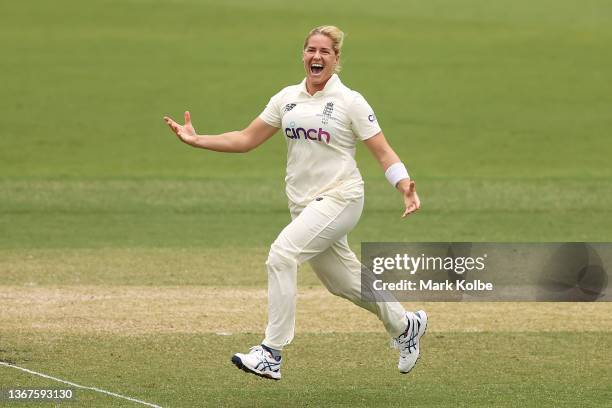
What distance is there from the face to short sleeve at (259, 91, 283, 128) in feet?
1.29

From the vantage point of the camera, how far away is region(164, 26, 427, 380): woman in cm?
987

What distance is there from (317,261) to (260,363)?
103cm

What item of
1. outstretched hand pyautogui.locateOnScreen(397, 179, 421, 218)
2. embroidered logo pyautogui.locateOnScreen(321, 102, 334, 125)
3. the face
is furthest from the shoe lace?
the face

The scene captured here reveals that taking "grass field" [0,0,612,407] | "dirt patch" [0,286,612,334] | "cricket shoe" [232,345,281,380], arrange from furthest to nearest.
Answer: "dirt patch" [0,286,612,334]
"grass field" [0,0,612,407]
"cricket shoe" [232,345,281,380]

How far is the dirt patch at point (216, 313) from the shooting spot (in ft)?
42.4

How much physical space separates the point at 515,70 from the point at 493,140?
577 centimetres

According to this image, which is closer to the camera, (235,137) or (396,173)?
(396,173)

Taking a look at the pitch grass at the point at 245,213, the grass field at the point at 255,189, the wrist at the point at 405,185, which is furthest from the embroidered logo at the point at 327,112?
the pitch grass at the point at 245,213

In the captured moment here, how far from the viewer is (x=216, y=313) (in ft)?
44.8

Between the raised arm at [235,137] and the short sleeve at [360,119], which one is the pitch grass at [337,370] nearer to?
the raised arm at [235,137]

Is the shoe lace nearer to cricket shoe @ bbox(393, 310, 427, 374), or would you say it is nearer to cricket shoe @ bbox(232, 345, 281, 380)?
cricket shoe @ bbox(393, 310, 427, 374)

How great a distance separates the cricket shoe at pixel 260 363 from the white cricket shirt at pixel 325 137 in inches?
48.7

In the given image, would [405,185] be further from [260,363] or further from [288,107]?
[260,363]

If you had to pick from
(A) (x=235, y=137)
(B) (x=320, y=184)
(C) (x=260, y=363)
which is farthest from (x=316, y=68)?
(C) (x=260, y=363)
